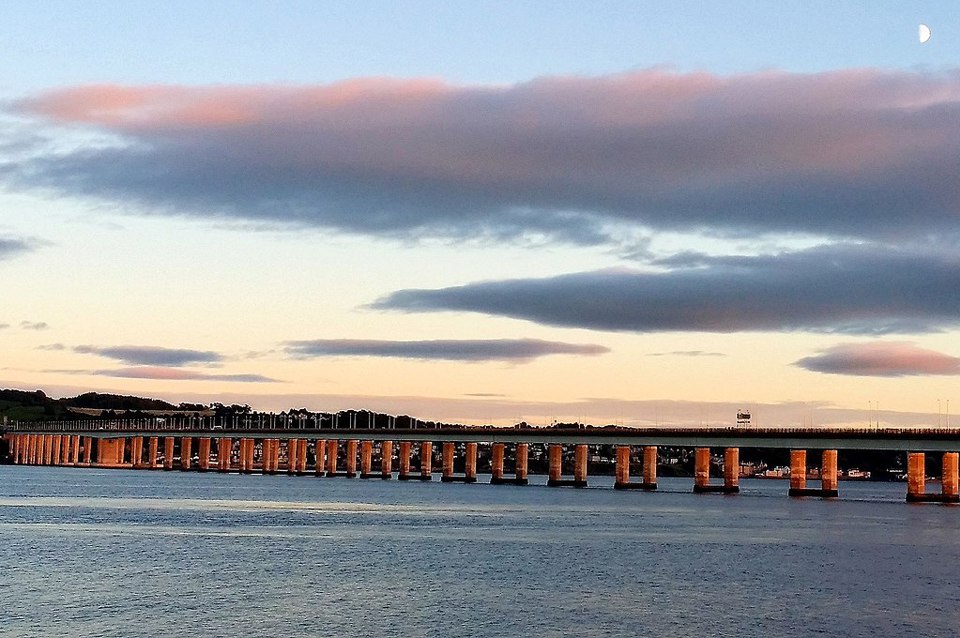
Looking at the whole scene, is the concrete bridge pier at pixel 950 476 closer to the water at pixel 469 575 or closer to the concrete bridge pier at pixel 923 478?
the concrete bridge pier at pixel 923 478

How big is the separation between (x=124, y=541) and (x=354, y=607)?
44.9 metres

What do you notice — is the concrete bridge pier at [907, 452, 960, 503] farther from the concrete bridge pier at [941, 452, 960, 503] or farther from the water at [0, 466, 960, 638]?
the water at [0, 466, 960, 638]

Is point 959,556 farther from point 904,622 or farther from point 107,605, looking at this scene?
point 107,605

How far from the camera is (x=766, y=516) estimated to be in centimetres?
16550

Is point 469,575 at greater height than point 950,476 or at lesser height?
lesser

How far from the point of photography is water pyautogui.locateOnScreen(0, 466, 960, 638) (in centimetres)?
7056

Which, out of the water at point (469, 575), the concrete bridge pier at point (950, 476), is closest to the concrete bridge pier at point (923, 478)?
the concrete bridge pier at point (950, 476)

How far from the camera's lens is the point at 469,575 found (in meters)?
92.3

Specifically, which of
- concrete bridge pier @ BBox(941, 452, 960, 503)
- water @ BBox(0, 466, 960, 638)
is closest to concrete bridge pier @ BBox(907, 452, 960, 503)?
concrete bridge pier @ BBox(941, 452, 960, 503)

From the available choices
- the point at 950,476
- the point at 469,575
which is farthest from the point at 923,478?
the point at 469,575

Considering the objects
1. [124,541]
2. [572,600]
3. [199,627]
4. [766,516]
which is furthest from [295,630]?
[766,516]

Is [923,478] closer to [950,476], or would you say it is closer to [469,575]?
[950,476]

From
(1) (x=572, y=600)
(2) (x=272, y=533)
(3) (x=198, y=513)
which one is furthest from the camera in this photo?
(3) (x=198, y=513)

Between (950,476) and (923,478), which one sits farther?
(923,478)
